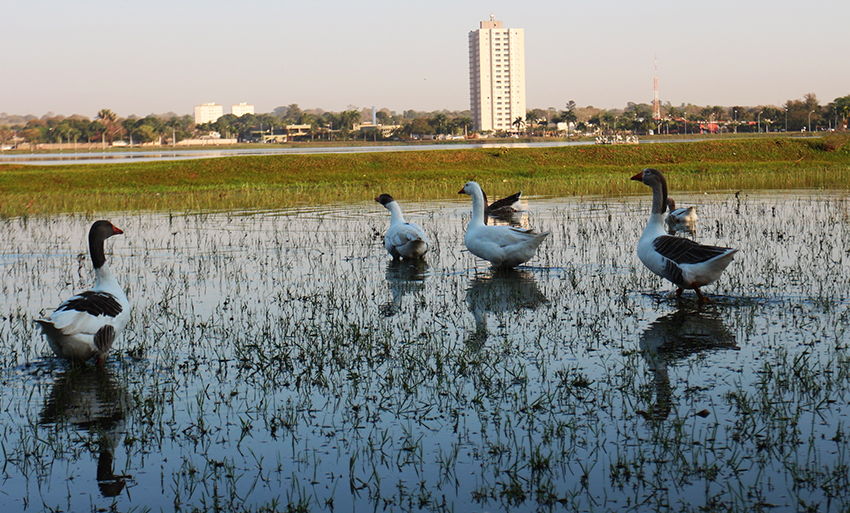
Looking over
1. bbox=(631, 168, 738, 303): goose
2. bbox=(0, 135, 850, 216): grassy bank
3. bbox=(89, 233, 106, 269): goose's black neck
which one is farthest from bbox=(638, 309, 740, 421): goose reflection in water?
bbox=(0, 135, 850, 216): grassy bank

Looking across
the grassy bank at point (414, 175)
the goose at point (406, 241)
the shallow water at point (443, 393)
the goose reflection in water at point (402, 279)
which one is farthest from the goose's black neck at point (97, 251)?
the grassy bank at point (414, 175)

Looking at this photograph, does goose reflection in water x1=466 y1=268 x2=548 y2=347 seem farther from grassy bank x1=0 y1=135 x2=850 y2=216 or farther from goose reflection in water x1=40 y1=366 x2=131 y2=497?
grassy bank x1=0 y1=135 x2=850 y2=216

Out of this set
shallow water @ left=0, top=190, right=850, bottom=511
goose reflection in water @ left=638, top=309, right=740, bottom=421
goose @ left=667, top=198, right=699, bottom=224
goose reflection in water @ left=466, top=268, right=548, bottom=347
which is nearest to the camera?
shallow water @ left=0, top=190, right=850, bottom=511

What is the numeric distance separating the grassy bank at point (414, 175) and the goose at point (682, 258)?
19.5m

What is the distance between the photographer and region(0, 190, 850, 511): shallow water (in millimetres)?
5219

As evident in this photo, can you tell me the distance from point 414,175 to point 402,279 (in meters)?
30.8

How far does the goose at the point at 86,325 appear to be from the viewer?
7.44m

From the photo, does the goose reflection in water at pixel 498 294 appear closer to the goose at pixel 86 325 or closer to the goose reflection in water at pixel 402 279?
the goose reflection in water at pixel 402 279

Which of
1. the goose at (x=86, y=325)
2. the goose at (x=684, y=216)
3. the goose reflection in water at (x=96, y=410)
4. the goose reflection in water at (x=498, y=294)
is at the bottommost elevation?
the goose reflection in water at (x=96, y=410)

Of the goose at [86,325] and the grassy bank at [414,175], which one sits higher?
the grassy bank at [414,175]

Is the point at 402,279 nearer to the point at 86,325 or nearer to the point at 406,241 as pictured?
the point at 406,241

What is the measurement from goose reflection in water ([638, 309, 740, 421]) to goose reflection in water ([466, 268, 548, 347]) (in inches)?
71.5

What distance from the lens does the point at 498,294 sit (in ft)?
37.5

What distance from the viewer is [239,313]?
10.6m
